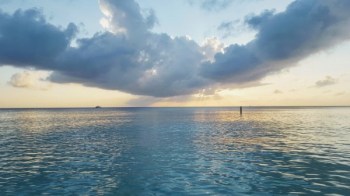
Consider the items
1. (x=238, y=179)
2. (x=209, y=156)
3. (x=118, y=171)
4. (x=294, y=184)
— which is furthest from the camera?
(x=209, y=156)

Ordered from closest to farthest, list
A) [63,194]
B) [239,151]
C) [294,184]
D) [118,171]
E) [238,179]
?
[63,194] → [294,184] → [238,179] → [118,171] → [239,151]

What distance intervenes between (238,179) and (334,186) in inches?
253

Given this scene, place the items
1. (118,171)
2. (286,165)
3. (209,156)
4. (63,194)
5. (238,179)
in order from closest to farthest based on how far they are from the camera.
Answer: (63,194), (238,179), (118,171), (286,165), (209,156)

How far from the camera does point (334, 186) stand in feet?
63.6

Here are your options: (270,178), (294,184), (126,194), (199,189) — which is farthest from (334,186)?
(126,194)

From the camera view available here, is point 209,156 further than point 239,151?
No

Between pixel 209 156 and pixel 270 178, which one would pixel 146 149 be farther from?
pixel 270 178

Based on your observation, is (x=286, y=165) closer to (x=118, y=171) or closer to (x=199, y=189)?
(x=199, y=189)

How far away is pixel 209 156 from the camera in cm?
3155

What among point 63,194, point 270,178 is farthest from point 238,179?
point 63,194

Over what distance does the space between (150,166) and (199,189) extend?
28.2 feet

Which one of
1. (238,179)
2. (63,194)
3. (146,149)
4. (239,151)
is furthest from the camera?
(146,149)

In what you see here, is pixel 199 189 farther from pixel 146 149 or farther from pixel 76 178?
pixel 146 149

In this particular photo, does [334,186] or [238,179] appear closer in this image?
[334,186]
